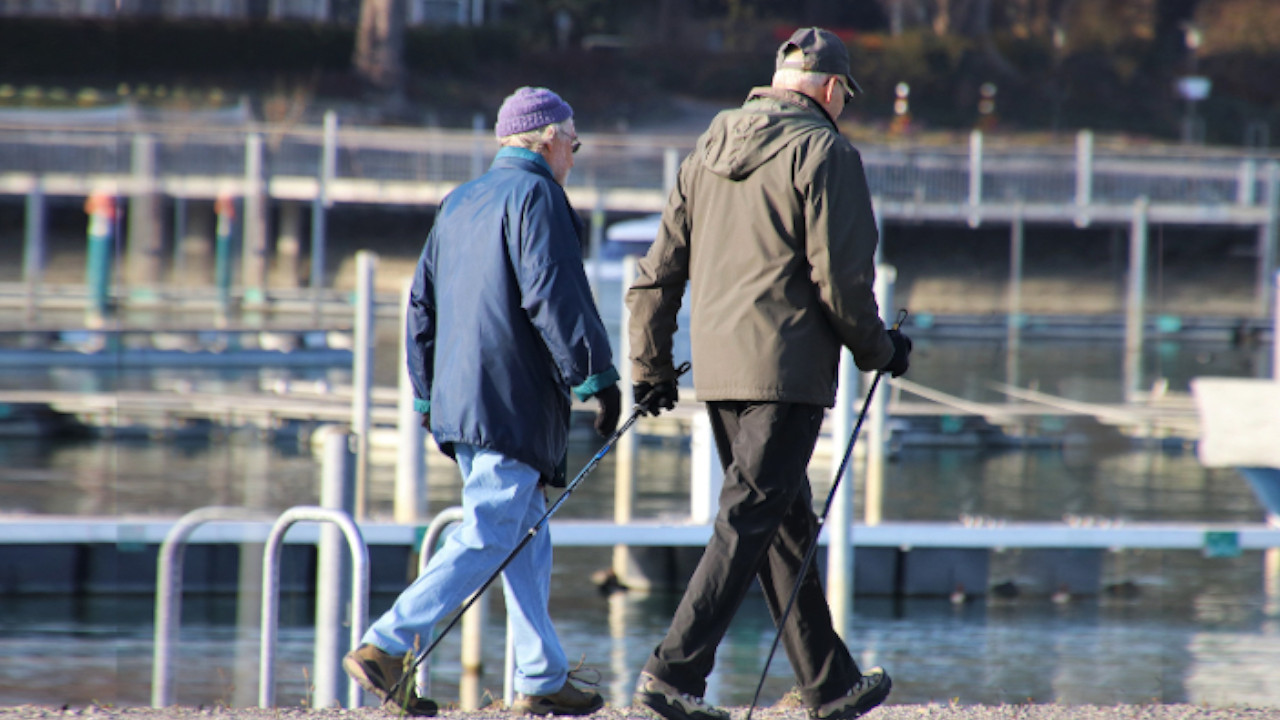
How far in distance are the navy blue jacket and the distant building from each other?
1875 millimetres

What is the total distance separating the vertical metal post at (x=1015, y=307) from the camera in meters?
24.4

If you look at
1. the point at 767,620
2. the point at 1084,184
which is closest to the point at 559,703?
the point at 767,620

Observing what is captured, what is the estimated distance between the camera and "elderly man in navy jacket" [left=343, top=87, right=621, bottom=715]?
14.3 feet

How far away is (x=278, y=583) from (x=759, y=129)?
81.8 inches

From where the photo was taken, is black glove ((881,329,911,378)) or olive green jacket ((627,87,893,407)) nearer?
olive green jacket ((627,87,893,407))

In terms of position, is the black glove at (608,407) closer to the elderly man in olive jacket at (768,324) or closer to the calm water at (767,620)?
the elderly man in olive jacket at (768,324)

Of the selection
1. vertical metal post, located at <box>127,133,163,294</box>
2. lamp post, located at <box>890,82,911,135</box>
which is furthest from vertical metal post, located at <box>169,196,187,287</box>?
lamp post, located at <box>890,82,911,135</box>

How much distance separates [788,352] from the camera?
13.7ft

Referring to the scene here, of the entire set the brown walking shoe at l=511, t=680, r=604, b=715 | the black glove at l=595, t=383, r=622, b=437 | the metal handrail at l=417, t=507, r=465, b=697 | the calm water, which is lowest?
the calm water

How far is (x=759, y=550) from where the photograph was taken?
427cm

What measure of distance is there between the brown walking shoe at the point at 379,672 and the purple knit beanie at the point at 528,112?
1.38m

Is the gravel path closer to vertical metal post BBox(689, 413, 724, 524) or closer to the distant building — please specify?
the distant building

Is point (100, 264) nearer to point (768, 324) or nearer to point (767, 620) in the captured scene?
point (767, 620)

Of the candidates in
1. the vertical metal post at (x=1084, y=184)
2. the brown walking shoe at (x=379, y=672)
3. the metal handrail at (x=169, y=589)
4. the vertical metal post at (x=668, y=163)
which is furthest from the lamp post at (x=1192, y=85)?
the brown walking shoe at (x=379, y=672)
